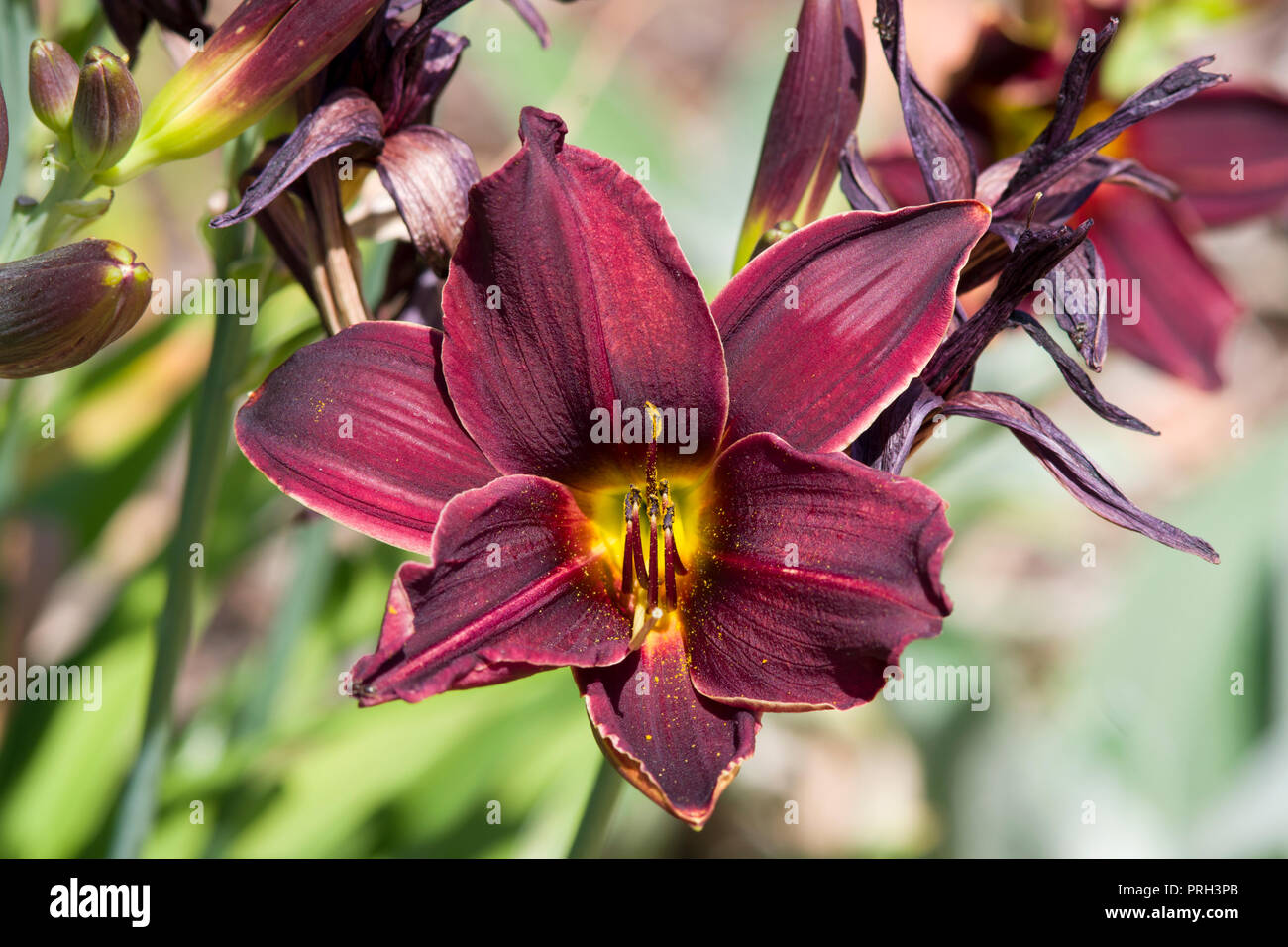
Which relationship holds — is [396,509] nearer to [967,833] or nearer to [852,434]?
[852,434]

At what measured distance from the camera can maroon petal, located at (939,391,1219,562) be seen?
647 mm

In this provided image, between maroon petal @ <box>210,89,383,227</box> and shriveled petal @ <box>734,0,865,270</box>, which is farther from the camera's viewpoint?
shriveled petal @ <box>734,0,865,270</box>

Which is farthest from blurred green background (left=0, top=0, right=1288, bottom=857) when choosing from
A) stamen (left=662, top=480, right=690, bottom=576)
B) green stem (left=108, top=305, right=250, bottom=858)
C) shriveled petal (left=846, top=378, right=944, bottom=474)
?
shriveled petal (left=846, top=378, right=944, bottom=474)

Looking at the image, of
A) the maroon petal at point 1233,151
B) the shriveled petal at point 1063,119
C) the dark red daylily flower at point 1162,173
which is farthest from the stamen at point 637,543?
the maroon petal at point 1233,151

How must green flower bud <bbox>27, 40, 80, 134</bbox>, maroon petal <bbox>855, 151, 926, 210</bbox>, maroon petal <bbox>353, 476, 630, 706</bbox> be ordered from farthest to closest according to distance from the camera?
maroon petal <bbox>855, 151, 926, 210</bbox> → green flower bud <bbox>27, 40, 80, 134</bbox> → maroon petal <bbox>353, 476, 630, 706</bbox>

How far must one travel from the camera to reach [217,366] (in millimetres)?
827

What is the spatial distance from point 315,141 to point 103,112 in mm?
129

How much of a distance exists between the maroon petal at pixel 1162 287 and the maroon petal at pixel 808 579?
751 mm

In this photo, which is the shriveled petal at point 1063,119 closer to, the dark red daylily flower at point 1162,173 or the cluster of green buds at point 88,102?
the dark red daylily flower at point 1162,173

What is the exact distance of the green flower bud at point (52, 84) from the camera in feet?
2.26

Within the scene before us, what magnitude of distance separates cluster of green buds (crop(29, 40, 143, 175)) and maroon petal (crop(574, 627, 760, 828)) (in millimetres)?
438

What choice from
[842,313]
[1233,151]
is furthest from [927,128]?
[1233,151]

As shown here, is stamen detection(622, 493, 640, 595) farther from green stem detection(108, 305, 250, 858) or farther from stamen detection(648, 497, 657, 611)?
green stem detection(108, 305, 250, 858)
